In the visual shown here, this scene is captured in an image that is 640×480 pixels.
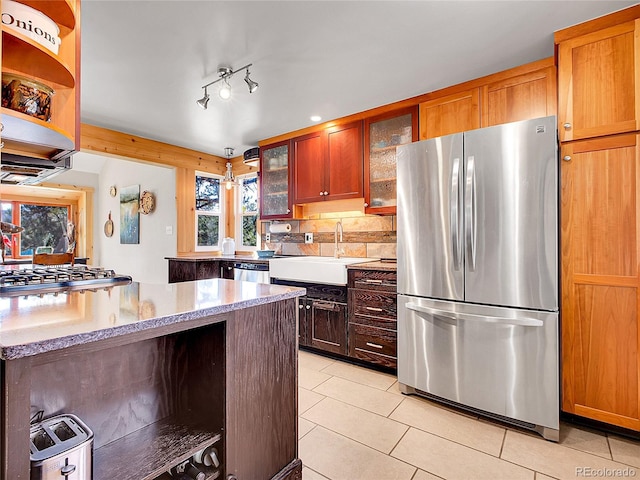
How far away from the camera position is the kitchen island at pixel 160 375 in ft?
2.68

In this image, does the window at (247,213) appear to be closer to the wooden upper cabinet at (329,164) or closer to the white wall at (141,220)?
the white wall at (141,220)

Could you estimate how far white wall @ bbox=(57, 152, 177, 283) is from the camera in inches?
189

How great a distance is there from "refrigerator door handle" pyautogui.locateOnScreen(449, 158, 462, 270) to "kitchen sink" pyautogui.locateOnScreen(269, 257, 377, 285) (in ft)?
3.38

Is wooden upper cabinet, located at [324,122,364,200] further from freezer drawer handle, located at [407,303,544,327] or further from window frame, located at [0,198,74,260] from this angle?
window frame, located at [0,198,74,260]

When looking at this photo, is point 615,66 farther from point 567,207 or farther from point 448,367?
point 448,367

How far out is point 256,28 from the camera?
6.60 feet

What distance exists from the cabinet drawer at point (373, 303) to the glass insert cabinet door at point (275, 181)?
4.87ft

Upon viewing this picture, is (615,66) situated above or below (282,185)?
above

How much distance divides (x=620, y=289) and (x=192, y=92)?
3328 millimetres

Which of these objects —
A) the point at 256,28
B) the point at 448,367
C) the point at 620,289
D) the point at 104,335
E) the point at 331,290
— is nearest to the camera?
the point at 104,335

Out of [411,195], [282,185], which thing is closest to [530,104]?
[411,195]

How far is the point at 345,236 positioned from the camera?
376 centimetres

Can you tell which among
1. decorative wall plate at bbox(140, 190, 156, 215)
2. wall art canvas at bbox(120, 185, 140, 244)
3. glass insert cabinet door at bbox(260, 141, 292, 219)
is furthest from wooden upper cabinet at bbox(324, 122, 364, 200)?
wall art canvas at bbox(120, 185, 140, 244)

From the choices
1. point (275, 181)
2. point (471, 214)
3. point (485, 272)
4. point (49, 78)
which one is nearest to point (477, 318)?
point (485, 272)
